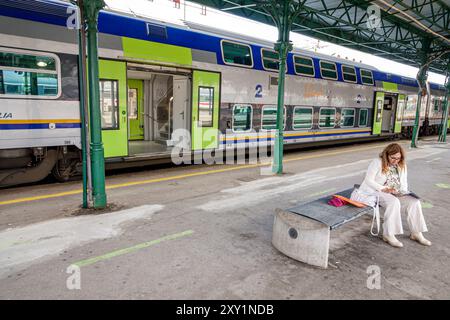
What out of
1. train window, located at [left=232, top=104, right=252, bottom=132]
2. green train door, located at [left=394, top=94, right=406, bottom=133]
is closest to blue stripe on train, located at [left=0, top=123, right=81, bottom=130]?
train window, located at [left=232, top=104, right=252, bottom=132]

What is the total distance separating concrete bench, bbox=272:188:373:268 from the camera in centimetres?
368

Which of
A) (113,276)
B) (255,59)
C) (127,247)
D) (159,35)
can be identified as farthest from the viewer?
(255,59)

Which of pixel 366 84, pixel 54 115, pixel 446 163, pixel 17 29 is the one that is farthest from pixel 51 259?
pixel 366 84

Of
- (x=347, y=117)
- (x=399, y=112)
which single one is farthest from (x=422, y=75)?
(x=347, y=117)

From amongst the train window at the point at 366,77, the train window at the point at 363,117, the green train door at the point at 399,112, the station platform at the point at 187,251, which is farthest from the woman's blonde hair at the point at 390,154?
the green train door at the point at 399,112

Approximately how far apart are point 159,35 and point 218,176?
3902mm

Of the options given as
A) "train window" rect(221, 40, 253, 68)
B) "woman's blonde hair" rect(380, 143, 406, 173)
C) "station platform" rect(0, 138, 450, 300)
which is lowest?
"station platform" rect(0, 138, 450, 300)

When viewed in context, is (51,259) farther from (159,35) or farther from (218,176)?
(159,35)

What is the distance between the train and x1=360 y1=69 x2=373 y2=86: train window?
0.24ft

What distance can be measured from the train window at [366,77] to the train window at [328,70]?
8.93 ft

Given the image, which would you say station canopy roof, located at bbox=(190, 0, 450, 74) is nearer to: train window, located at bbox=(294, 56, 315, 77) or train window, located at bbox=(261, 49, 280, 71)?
train window, located at bbox=(261, 49, 280, 71)

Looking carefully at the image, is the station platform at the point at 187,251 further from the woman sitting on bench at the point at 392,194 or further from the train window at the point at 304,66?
the train window at the point at 304,66
